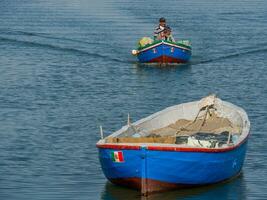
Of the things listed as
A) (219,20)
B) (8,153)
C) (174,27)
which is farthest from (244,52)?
(8,153)

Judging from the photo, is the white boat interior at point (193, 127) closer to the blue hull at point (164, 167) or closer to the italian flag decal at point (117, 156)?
the blue hull at point (164, 167)

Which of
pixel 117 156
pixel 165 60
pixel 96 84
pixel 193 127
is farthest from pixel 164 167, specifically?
pixel 165 60

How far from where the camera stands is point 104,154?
23297 mm

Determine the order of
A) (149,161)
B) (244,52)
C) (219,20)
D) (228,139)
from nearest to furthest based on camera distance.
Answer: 1. (149,161)
2. (228,139)
3. (244,52)
4. (219,20)

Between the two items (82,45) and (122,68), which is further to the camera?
(82,45)

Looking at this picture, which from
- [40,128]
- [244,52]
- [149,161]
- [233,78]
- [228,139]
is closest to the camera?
[149,161]

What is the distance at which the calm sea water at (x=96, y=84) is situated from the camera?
25609 millimetres

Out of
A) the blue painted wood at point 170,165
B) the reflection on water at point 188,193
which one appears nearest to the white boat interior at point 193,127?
the blue painted wood at point 170,165

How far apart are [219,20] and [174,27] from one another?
6.84 metres

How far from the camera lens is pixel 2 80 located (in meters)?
43.1

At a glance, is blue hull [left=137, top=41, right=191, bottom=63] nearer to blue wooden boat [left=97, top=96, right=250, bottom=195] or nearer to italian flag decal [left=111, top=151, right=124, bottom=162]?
blue wooden boat [left=97, top=96, right=250, bottom=195]

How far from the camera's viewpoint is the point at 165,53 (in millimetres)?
49188

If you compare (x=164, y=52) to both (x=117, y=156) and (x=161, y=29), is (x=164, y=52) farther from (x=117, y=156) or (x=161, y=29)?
(x=117, y=156)

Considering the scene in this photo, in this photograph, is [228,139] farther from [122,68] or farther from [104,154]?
[122,68]
